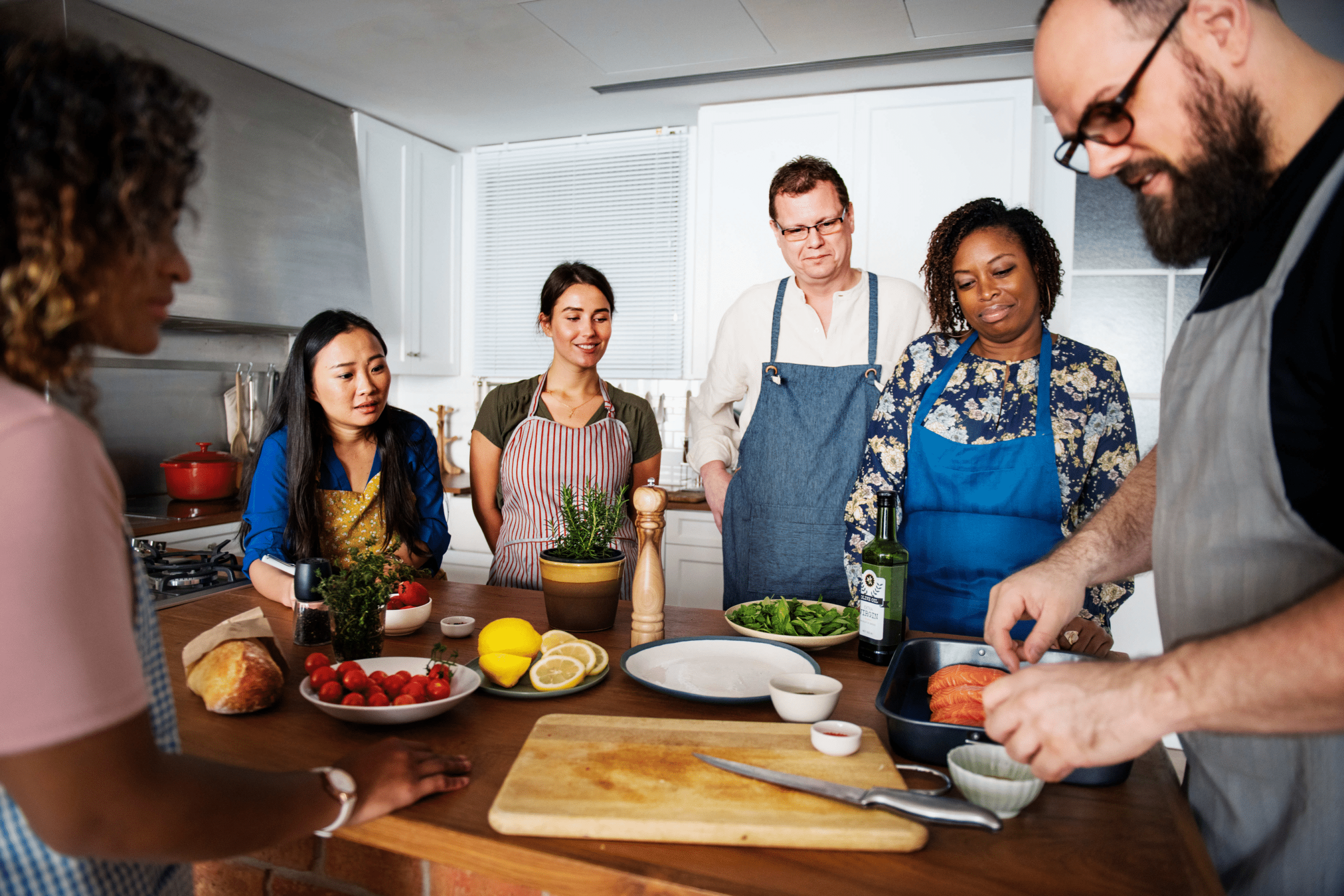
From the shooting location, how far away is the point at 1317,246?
0.84m

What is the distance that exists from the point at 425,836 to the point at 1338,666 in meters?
0.88

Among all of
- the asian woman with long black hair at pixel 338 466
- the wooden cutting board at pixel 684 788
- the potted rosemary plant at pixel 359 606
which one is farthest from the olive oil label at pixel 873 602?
the asian woman with long black hair at pixel 338 466

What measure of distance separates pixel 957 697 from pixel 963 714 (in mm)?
30

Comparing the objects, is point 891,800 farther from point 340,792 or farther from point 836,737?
point 340,792

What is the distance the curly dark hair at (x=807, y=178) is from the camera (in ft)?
7.97

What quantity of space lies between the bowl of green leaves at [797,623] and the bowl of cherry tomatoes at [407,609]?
1.95 feet

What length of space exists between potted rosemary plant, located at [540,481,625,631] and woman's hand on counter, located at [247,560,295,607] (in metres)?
0.63

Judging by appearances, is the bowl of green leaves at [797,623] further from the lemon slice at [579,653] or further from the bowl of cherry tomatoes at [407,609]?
the bowl of cherry tomatoes at [407,609]

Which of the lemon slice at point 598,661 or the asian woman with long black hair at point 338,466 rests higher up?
the asian woman with long black hair at point 338,466

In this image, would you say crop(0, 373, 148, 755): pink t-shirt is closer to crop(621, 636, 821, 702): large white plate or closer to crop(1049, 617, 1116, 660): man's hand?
crop(621, 636, 821, 702): large white plate

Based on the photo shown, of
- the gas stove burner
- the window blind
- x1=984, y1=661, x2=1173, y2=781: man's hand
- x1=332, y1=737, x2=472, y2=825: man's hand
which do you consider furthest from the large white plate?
the window blind

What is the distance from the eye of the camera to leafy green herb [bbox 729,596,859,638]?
159 centimetres

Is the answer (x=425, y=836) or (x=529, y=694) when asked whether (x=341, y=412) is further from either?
(x=425, y=836)

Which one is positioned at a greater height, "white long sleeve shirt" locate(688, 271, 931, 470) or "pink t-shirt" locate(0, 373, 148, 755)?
"white long sleeve shirt" locate(688, 271, 931, 470)
